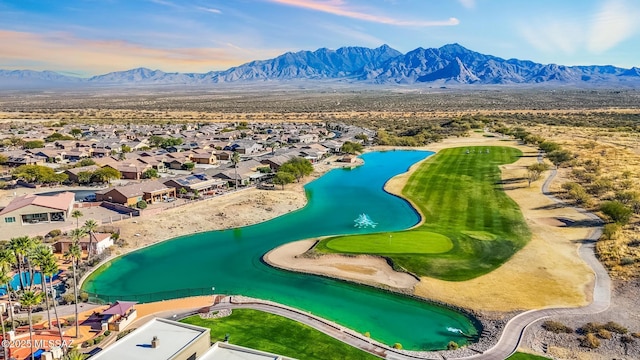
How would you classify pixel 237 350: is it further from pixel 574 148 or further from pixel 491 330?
pixel 574 148

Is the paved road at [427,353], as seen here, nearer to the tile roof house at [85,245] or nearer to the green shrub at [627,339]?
the green shrub at [627,339]

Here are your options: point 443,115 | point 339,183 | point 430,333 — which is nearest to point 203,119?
point 443,115

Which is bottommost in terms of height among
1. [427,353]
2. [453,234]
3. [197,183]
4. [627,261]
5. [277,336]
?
[427,353]

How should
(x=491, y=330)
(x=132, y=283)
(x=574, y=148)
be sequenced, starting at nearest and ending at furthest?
(x=491, y=330), (x=132, y=283), (x=574, y=148)

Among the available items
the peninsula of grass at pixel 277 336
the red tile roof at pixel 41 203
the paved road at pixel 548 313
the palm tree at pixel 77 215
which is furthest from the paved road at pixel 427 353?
the red tile roof at pixel 41 203

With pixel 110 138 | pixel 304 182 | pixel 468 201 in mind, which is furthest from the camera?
pixel 110 138

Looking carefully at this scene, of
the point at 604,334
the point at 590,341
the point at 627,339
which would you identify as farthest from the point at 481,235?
the point at 590,341

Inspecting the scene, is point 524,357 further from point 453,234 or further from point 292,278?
point 453,234
